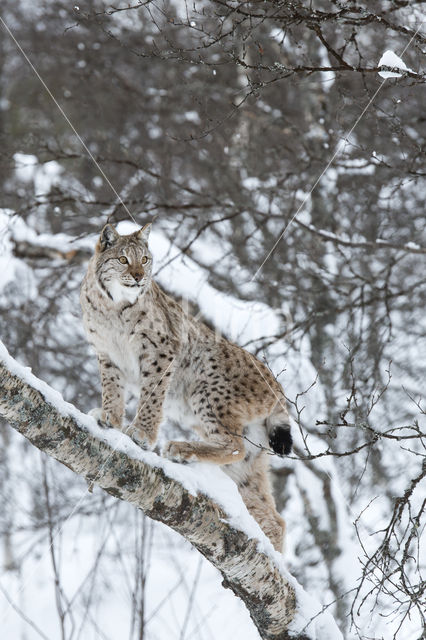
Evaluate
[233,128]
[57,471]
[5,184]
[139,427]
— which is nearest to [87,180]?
[5,184]

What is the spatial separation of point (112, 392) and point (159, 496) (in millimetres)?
1605

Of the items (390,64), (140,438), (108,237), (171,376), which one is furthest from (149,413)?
(390,64)

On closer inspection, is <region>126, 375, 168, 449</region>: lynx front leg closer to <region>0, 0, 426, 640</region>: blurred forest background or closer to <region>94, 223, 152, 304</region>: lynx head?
<region>94, 223, 152, 304</region>: lynx head

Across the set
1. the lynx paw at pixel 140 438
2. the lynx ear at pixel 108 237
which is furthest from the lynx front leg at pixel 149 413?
the lynx ear at pixel 108 237

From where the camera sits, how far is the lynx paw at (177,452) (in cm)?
470

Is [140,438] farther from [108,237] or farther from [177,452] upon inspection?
[108,237]

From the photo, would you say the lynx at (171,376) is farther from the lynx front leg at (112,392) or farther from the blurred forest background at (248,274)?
the blurred forest background at (248,274)

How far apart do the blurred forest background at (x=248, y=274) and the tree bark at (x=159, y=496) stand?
69.6 inches

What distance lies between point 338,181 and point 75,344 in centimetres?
365

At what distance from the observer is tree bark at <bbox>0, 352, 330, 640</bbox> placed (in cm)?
326

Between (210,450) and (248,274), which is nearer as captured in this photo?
(210,450)

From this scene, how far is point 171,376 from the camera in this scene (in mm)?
5195

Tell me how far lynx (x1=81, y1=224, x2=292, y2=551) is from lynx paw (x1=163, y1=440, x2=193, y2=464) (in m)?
0.20

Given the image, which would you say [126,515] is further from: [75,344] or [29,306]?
[29,306]
